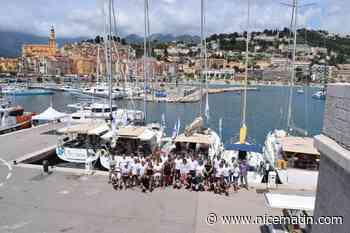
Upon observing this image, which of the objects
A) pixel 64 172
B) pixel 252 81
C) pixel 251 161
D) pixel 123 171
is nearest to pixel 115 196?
pixel 123 171

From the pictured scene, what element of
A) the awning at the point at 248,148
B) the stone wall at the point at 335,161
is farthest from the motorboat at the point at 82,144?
the stone wall at the point at 335,161

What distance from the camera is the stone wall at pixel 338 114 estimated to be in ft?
16.0

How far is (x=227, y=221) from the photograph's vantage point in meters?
8.75

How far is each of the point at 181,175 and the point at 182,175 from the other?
46 millimetres

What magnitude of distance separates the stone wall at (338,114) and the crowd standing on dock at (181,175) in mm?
5715

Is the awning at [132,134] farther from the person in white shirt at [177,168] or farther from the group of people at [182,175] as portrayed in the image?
the person in white shirt at [177,168]

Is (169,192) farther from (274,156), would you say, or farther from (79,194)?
(274,156)

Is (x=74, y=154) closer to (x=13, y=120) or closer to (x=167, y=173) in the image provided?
(x=167, y=173)

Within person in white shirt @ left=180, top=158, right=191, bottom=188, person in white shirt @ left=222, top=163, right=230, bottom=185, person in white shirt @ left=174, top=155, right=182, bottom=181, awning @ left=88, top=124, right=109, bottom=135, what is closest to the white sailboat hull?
Answer: awning @ left=88, top=124, right=109, bottom=135

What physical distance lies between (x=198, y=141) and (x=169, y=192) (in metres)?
4.66

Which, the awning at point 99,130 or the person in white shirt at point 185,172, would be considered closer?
the person in white shirt at point 185,172

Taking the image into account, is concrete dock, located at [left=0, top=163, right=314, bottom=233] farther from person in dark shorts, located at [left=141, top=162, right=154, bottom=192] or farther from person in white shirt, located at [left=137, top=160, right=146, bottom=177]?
person in white shirt, located at [left=137, top=160, right=146, bottom=177]

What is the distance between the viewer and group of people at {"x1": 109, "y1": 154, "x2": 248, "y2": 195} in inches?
432

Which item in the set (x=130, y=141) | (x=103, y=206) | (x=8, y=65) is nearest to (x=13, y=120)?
(x=130, y=141)
